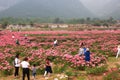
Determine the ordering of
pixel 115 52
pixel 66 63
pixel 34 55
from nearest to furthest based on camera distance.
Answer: pixel 66 63, pixel 34 55, pixel 115 52

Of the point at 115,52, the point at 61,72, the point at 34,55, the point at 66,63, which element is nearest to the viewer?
the point at 61,72

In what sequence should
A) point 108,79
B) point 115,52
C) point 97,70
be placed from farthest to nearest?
point 115,52 → point 97,70 → point 108,79

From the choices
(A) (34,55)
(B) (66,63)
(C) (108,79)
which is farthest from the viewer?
(A) (34,55)

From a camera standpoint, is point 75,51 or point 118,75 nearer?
point 118,75

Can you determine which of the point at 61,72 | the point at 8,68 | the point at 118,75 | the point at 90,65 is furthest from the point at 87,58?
the point at 8,68

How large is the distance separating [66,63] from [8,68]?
390cm

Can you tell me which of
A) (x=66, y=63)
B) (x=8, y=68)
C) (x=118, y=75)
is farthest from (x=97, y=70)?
(x=8, y=68)

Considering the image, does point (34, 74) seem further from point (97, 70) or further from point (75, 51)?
point (75, 51)

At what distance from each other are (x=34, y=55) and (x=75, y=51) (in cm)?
446

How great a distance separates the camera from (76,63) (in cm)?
1742

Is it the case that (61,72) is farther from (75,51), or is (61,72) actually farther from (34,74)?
(75,51)

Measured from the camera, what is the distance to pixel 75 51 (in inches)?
922

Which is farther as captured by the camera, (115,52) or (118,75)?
(115,52)

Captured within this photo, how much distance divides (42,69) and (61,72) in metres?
1.23
